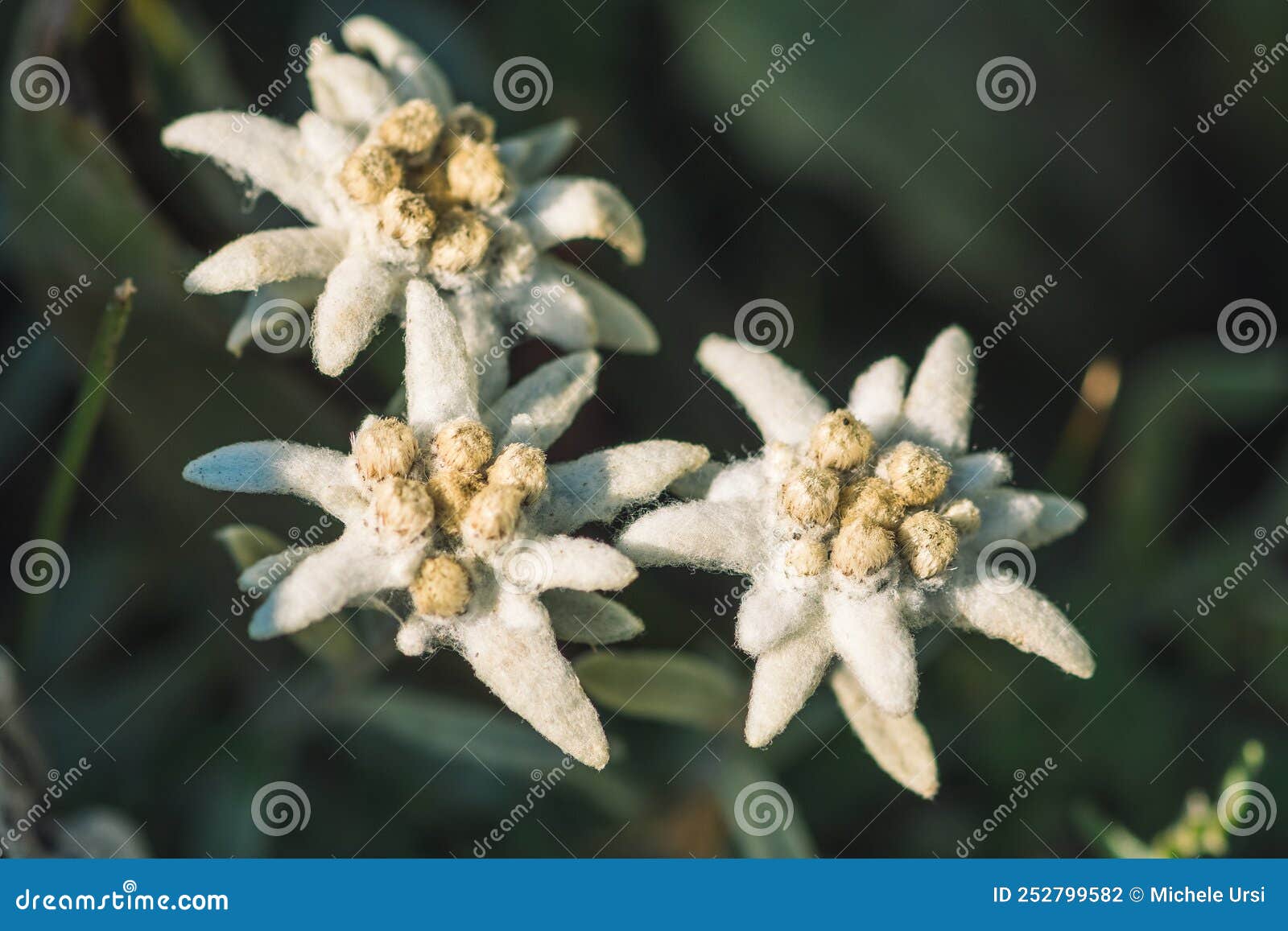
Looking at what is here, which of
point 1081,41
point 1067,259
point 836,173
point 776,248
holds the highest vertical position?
point 1081,41

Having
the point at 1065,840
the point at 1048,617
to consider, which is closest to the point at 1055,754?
the point at 1065,840

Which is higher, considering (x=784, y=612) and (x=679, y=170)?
(x=679, y=170)

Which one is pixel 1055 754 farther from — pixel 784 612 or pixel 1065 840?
pixel 784 612

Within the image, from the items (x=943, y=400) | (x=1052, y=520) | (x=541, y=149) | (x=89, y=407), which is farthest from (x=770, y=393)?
(x=89, y=407)

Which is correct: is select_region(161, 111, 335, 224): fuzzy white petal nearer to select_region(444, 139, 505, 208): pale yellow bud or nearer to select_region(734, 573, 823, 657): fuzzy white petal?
select_region(444, 139, 505, 208): pale yellow bud

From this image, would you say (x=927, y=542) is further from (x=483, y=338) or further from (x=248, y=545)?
(x=248, y=545)

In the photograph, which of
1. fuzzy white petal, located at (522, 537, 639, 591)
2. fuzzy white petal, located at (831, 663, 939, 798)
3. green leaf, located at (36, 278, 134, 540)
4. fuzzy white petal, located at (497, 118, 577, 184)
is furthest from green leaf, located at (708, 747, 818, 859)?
green leaf, located at (36, 278, 134, 540)

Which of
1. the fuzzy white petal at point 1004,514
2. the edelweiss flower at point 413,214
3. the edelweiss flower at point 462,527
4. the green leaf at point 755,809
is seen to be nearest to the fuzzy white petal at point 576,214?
the edelweiss flower at point 413,214
